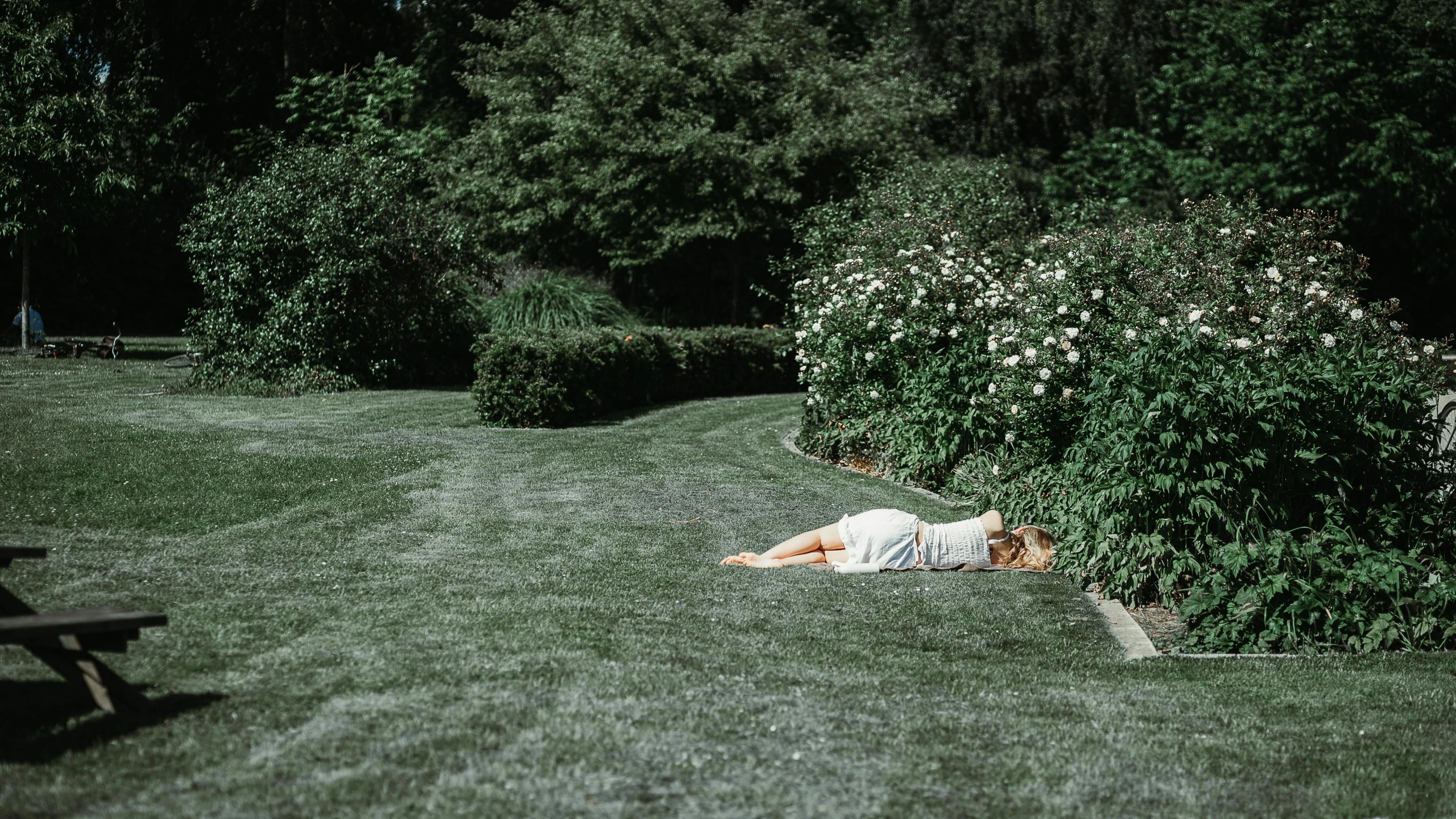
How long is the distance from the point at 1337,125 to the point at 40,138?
2582cm

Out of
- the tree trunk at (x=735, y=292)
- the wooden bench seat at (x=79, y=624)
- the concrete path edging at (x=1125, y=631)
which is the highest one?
the tree trunk at (x=735, y=292)

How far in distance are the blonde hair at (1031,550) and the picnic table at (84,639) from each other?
502 cm

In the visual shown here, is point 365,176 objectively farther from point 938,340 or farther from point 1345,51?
point 1345,51

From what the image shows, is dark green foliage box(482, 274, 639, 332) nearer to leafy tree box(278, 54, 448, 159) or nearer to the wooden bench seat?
leafy tree box(278, 54, 448, 159)

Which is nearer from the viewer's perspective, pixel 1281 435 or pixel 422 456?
pixel 1281 435

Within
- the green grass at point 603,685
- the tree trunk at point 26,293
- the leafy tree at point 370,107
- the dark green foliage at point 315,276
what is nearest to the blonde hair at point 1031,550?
the green grass at point 603,685

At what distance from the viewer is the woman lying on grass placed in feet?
23.9

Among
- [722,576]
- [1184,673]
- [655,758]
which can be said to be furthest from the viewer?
[722,576]

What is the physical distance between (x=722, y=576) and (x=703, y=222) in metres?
16.4

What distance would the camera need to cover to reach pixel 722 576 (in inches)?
273

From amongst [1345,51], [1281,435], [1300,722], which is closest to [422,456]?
[1281,435]

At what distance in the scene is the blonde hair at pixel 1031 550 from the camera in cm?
747

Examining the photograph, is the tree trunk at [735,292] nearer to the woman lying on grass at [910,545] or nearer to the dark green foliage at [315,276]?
the dark green foliage at [315,276]

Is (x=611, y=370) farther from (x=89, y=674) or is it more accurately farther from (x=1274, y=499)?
(x=89, y=674)
